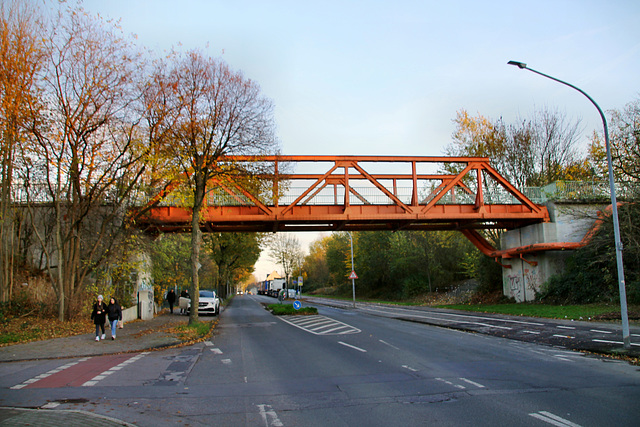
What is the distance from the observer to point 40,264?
23531 millimetres

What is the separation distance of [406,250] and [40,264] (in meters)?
35.6

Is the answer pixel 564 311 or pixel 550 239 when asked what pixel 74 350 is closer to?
pixel 564 311

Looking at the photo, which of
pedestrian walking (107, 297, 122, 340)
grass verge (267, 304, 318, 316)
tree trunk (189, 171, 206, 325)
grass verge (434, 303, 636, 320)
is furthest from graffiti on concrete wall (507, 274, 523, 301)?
pedestrian walking (107, 297, 122, 340)

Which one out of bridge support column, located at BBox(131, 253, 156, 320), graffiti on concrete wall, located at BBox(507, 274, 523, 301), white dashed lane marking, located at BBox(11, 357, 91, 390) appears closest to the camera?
white dashed lane marking, located at BBox(11, 357, 91, 390)

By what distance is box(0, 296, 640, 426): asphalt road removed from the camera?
654 cm

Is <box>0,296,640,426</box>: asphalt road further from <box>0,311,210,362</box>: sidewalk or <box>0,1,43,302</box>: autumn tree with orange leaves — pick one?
<box>0,1,43,302</box>: autumn tree with orange leaves

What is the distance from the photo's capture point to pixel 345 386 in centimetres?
866

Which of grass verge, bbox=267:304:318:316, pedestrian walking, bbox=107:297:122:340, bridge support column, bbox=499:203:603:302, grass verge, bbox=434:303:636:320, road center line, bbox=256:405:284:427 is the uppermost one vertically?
bridge support column, bbox=499:203:603:302

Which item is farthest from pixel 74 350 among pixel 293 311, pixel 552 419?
pixel 293 311

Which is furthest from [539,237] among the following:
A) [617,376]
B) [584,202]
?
[617,376]

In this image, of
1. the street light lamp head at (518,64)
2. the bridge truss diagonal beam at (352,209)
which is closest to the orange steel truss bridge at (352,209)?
the bridge truss diagonal beam at (352,209)

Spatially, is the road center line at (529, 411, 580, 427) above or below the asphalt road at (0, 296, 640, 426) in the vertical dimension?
above

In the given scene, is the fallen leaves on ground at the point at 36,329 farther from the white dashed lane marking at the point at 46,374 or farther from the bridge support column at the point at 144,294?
the bridge support column at the point at 144,294

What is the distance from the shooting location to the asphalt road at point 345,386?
6543 mm
